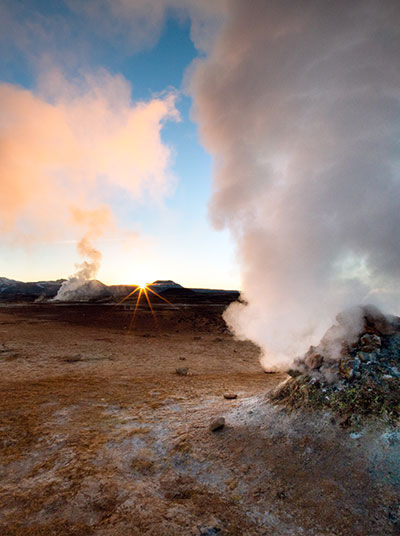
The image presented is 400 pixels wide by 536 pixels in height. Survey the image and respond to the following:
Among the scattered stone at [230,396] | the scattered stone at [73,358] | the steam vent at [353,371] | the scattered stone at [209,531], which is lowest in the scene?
the scattered stone at [73,358]

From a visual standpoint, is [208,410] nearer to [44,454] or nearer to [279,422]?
[279,422]

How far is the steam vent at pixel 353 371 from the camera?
12.1 feet

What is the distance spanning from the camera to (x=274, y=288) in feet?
19.7

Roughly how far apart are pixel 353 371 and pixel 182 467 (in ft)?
10.0

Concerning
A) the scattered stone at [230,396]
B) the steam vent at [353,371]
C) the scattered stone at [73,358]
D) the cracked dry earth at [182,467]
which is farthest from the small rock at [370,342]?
the scattered stone at [73,358]

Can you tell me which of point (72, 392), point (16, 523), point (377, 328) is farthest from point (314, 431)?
point (72, 392)

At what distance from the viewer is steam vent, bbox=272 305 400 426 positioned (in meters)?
3.70

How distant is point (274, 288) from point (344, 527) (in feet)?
13.2

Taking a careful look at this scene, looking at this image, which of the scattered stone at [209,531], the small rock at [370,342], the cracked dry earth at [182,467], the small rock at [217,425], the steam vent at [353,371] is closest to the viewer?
the scattered stone at [209,531]

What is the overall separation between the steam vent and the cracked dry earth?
0.27m

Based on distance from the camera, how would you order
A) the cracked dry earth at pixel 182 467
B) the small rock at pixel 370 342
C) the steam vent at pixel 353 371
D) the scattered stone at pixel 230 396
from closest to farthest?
the cracked dry earth at pixel 182 467, the steam vent at pixel 353 371, the small rock at pixel 370 342, the scattered stone at pixel 230 396

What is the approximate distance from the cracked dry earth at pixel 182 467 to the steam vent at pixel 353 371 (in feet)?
0.88

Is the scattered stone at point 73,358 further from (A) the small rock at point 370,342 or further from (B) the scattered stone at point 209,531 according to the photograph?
(A) the small rock at point 370,342

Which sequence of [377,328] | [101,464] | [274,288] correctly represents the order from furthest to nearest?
[274,288] → [377,328] → [101,464]
